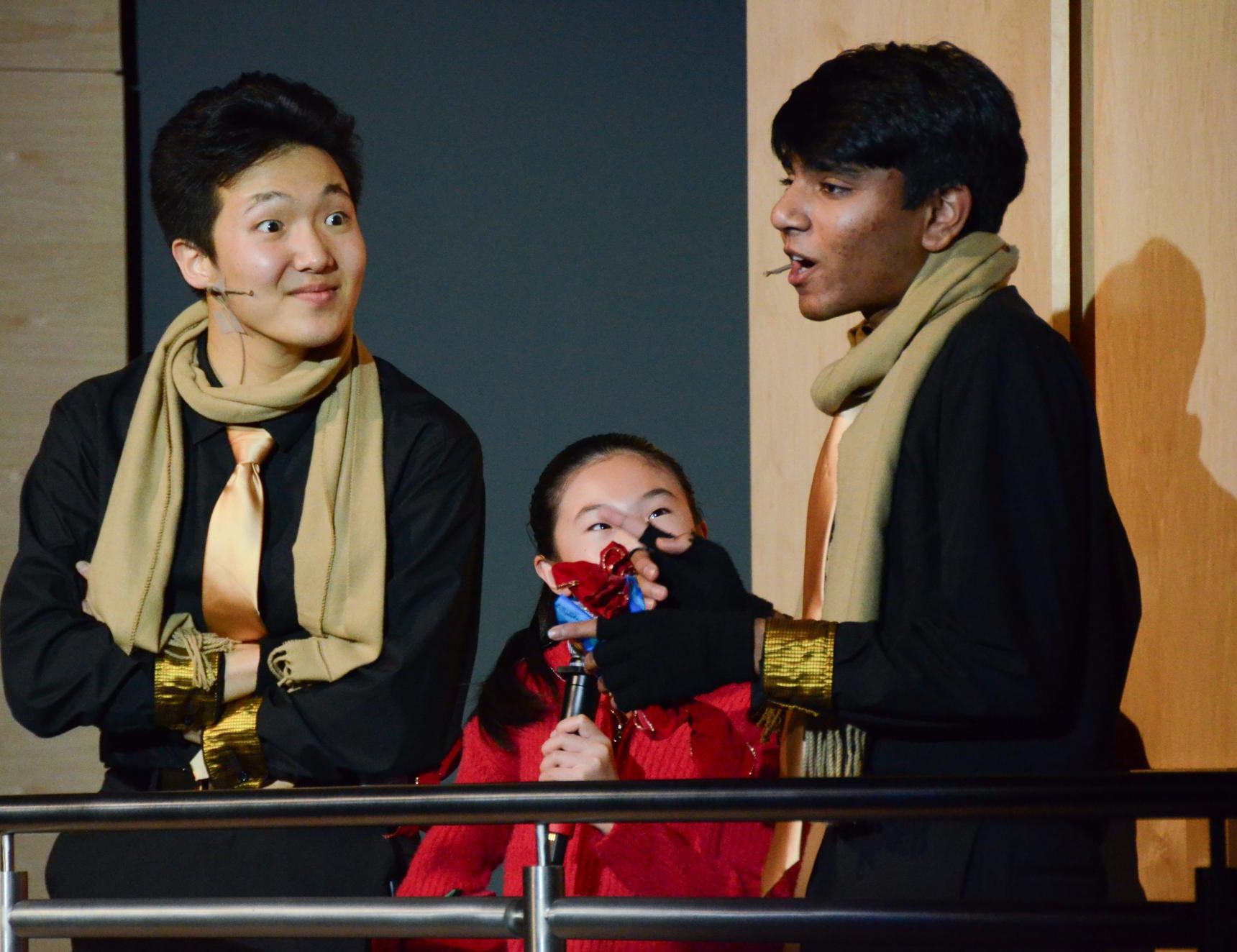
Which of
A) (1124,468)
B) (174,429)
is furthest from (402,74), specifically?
(1124,468)

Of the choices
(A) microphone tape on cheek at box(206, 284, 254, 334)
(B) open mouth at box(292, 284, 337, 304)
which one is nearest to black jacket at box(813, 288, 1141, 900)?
(B) open mouth at box(292, 284, 337, 304)

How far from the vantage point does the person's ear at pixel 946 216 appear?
1.79 meters

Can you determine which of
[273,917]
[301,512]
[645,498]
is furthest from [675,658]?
[301,512]

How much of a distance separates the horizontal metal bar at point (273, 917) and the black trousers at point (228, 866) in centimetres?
39

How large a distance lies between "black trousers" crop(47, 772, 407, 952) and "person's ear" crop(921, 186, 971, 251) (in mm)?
1048

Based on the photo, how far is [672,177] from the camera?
3.70 meters

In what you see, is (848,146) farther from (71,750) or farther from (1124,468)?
(71,750)

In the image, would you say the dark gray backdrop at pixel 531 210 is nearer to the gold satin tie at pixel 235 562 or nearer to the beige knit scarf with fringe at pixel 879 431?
the gold satin tie at pixel 235 562

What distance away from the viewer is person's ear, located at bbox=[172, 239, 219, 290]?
2.29m

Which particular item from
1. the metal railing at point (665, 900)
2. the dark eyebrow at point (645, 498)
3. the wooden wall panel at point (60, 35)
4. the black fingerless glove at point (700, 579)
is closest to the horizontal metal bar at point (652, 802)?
the metal railing at point (665, 900)

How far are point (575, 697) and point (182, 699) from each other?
21.1 inches

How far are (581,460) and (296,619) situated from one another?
0.47 m

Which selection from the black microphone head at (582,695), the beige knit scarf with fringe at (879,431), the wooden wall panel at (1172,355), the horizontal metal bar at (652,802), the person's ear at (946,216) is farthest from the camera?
the wooden wall panel at (1172,355)

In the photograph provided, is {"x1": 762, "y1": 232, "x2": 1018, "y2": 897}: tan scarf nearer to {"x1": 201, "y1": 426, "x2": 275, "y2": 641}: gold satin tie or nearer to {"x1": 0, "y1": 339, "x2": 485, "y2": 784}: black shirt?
{"x1": 0, "y1": 339, "x2": 485, "y2": 784}: black shirt
